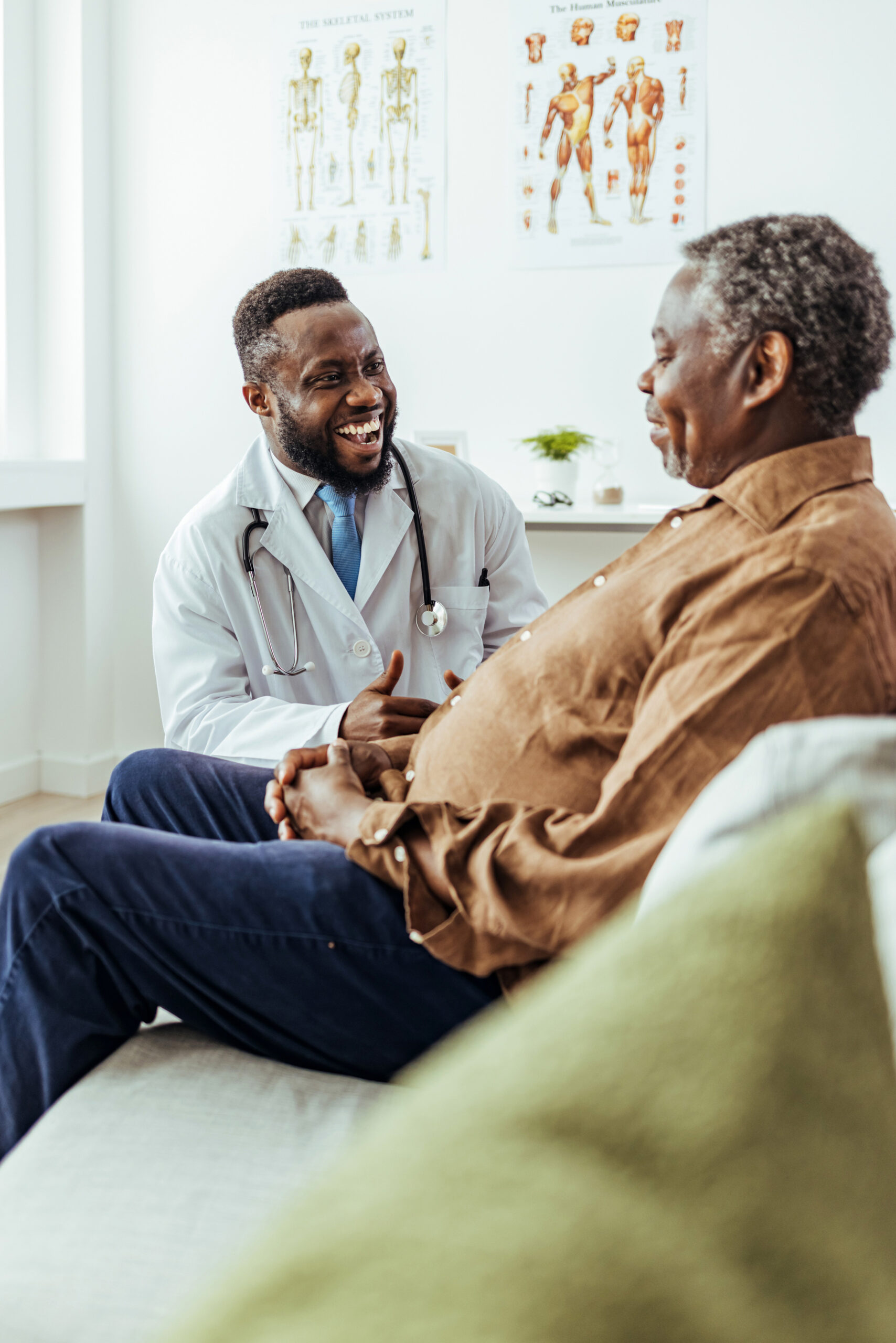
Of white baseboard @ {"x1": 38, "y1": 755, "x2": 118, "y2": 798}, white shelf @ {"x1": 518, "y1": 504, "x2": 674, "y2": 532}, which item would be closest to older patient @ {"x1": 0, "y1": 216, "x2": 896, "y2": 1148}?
white shelf @ {"x1": 518, "y1": 504, "x2": 674, "y2": 532}

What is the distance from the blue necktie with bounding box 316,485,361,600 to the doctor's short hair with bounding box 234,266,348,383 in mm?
250

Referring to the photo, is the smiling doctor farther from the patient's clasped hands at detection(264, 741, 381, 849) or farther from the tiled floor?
the tiled floor

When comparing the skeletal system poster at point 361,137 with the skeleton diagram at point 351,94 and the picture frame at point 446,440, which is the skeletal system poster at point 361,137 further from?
the picture frame at point 446,440

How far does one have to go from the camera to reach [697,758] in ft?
2.92

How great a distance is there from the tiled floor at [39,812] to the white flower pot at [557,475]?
1.48m

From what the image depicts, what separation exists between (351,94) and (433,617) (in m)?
1.92

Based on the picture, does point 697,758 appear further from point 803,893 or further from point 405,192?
point 405,192

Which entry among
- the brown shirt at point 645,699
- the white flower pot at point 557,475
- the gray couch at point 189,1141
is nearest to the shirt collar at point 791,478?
the brown shirt at point 645,699

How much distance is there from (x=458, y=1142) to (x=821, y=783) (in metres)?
0.34

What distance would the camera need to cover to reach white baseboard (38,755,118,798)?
3309 millimetres

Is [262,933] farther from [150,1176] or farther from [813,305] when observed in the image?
[813,305]

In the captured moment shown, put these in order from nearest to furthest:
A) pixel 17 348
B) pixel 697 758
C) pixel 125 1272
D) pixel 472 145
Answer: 1. pixel 125 1272
2. pixel 697 758
3. pixel 472 145
4. pixel 17 348

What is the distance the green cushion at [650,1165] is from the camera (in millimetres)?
241

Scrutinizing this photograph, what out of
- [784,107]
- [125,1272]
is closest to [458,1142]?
[125,1272]
